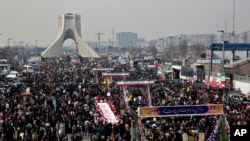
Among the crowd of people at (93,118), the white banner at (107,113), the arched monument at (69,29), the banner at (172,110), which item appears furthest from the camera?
the arched monument at (69,29)

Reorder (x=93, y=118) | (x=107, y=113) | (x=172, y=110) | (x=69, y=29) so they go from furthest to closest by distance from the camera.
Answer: (x=69, y=29), (x=93, y=118), (x=107, y=113), (x=172, y=110)

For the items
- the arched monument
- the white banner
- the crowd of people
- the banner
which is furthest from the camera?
the arched monument

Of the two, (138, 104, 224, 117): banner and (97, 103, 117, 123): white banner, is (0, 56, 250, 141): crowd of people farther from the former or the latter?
(138, 104, 224, 117): banner

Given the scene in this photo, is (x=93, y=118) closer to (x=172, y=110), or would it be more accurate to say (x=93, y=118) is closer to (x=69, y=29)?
(x=172, y=110)

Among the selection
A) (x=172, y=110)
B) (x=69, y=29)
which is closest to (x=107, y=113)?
(x=172, y=110)

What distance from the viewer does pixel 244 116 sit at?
19688 mm

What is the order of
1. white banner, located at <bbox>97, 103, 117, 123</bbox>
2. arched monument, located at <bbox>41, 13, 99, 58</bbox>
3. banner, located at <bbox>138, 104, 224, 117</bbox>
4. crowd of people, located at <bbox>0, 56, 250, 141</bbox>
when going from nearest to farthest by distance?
1. banner, located at <bbox>138, 104, 224, 117</bbox>
2. crowd of people, located at <bbox>0, 56, 250, 141</bbox>
3. white banner, located at <bbox>97, 103, 117, 123</bbox>
4. arched monument, located at <bbox>41, 13, 99, 58</bbox>

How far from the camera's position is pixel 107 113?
A: 2073cm

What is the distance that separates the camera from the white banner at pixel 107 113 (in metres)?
19.9

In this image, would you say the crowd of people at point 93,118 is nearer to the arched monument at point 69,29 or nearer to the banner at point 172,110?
the banner at point 172,110

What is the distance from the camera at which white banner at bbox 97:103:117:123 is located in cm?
1993

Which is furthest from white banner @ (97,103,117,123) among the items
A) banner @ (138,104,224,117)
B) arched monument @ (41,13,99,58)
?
arched monument @ (41,13,99,58)

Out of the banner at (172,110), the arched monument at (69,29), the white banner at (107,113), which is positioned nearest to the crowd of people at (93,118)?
the white banner at (107,113)

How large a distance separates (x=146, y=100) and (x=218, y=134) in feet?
32.2
